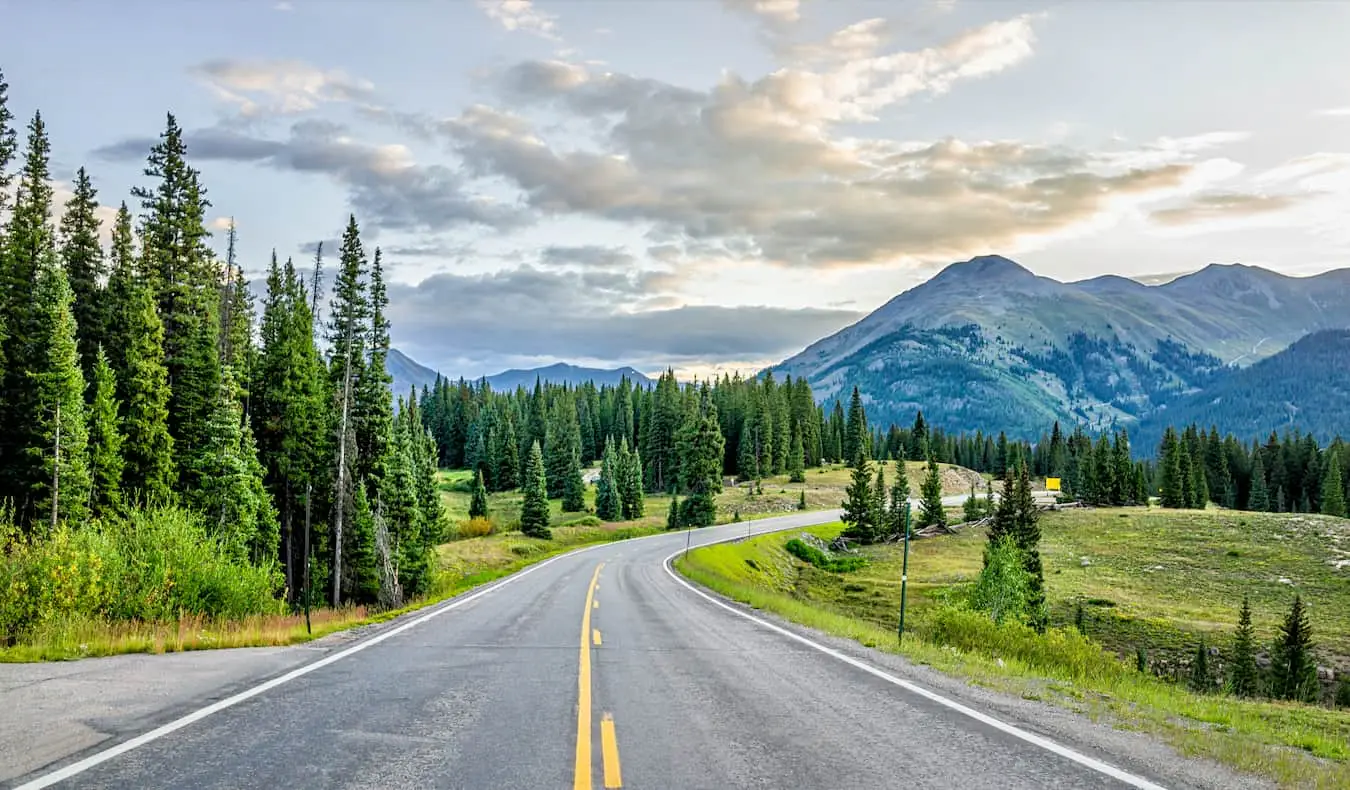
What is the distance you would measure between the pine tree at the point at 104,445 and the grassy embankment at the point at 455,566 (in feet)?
47.4

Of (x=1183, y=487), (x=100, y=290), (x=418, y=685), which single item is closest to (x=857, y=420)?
(x=1183, y=487)

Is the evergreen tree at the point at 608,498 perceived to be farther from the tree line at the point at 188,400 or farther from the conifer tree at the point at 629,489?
the tree line at the point at 188,400

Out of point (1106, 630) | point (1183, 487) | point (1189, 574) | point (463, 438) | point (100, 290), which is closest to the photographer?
point (100, 290)

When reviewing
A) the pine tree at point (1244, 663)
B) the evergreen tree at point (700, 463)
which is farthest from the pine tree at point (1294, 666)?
the evergreen tree at point (700, 463)

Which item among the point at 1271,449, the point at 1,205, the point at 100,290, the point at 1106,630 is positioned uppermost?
the point at 1,205

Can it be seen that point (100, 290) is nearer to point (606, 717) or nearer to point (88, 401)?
point (88, 401)

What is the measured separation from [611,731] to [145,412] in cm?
3683

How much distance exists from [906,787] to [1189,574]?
75.3 metres

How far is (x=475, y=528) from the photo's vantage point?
75.5 metres

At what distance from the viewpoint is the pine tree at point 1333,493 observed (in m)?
102

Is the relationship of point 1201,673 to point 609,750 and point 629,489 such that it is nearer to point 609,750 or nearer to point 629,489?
point 609,750

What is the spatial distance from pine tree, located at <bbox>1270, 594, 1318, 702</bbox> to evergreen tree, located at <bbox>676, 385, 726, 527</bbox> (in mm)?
48095

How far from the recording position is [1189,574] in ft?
218

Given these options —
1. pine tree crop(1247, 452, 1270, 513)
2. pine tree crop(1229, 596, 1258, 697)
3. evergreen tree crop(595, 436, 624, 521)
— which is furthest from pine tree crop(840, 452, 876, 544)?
pine tree crop(1247, 452, 1270, 513)
